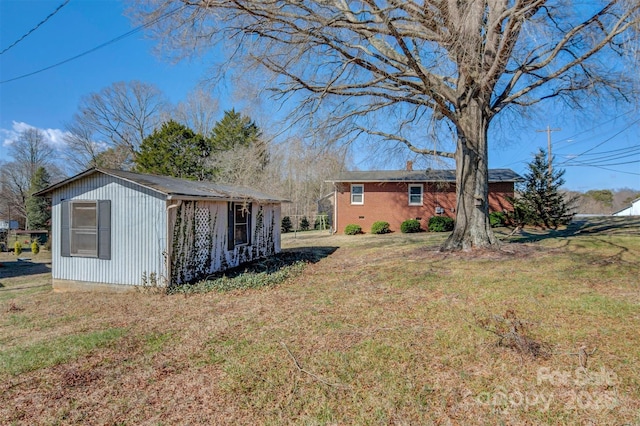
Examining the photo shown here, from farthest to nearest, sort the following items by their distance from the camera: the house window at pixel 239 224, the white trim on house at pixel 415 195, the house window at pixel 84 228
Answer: the white trim on house at pixel 415 195
the house window at pixel 239 224
the house window at pixel 84 228

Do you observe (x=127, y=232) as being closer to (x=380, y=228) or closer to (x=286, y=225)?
(x=380, y=228)

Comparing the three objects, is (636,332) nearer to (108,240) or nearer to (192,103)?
(108,240)

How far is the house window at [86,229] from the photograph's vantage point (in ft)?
25.4

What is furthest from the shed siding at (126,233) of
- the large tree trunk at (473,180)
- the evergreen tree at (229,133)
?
the evergreen tree at (229,133)

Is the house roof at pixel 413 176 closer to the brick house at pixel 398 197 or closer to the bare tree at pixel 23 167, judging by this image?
the brick house at pixel 398 197

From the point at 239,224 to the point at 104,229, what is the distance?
11.8ft

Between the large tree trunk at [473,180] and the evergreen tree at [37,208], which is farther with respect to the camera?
the evergreen tree at [37,208]

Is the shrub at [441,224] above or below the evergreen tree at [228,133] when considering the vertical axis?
below

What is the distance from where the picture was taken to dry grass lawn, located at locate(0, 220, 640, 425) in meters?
2.84

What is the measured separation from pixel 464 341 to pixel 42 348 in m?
5.33

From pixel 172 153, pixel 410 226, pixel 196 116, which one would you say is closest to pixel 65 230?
pixel 410 226

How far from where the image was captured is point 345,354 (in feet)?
12.5

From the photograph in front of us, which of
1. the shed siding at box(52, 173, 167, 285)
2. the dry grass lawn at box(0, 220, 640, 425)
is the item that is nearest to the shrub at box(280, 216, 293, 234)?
the shed siding at box(52, 173, 167, 285)

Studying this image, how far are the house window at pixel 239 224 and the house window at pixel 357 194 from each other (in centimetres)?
1012
